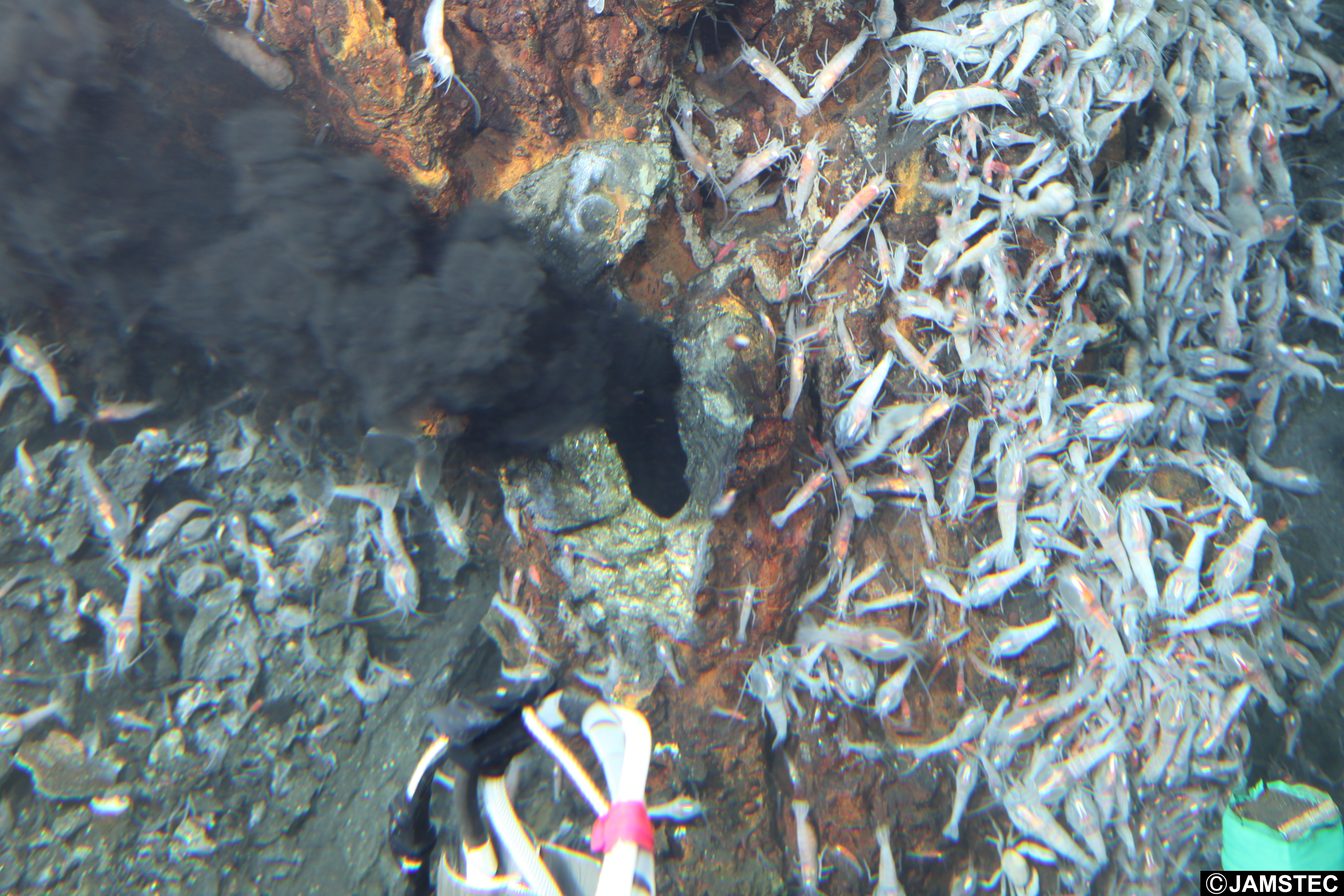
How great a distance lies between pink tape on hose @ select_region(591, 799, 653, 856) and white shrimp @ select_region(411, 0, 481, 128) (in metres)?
1.61

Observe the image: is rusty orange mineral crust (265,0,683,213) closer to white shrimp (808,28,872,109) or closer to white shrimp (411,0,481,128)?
white shrimp (411,0,481,128)

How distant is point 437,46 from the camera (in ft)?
5.05

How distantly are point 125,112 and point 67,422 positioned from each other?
0.91 meters

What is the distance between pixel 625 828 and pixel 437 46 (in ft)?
5.63

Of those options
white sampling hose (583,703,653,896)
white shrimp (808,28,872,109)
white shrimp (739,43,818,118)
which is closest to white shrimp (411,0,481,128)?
white shrimp (739,43,818,118)

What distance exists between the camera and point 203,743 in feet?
6.02

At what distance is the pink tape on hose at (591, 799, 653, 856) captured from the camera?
1200mm

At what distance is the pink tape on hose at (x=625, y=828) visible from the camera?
3.94 ft

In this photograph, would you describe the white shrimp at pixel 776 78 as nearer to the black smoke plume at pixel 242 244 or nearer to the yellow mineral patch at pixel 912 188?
the yellow mineral patch at pixel 912 188

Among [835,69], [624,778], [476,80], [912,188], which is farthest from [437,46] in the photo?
[624,778]

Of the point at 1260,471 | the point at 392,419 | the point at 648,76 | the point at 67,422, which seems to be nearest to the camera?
the point at 392,419

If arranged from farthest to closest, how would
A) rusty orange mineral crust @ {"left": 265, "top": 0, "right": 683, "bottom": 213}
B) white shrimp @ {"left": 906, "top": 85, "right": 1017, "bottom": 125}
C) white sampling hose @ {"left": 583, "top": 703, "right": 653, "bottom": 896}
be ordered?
white shrimp @ {"left": 906, "top": 85, "right": 1017, "bottom": 125}, rusty orange mineral crust @ {"left": 265, "top": 0, "right": 683, "bottom": 213}, white sampling hose @ {"left": 583, "top": 703, "right": 653, "bottom": 896}

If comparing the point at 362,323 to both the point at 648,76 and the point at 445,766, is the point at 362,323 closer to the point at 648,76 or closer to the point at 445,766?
the point at 648,76

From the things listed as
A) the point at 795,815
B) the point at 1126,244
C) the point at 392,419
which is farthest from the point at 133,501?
the point at 1126,244
